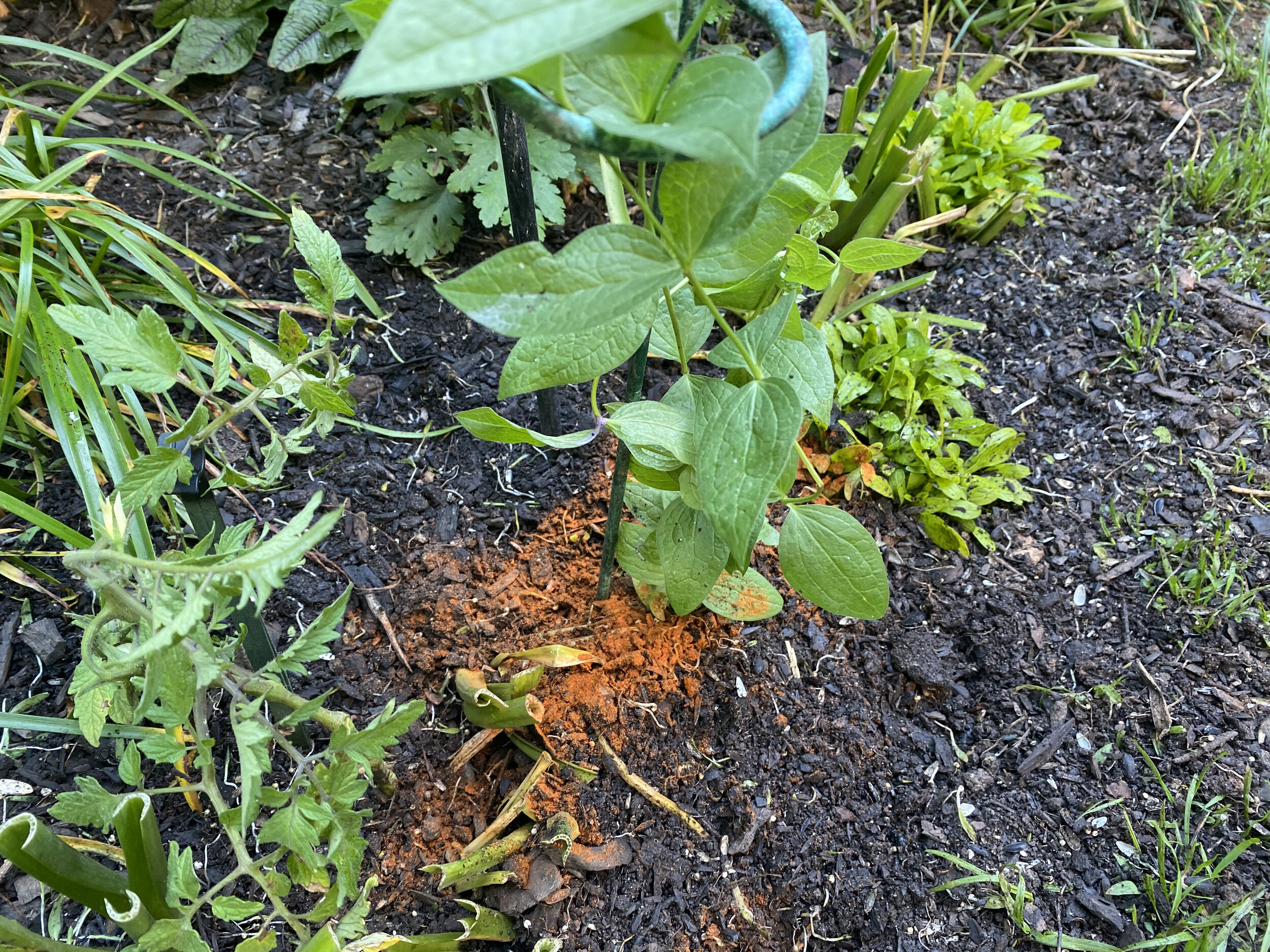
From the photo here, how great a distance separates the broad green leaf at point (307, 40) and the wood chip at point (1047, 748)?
84.4 inches

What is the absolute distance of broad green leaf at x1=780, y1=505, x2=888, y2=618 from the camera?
1.07 metres

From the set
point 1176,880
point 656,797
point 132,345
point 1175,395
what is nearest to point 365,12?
point 132,345

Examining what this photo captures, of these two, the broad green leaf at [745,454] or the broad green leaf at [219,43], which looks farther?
the broad green leaf at [219,43]

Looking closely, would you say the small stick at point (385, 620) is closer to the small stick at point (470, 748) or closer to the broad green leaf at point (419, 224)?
the small stick at point (470, 748)

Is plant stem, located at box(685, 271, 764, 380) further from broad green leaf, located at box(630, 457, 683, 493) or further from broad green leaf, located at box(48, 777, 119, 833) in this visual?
broad green leaf, located at box(48, 777, 119, 833)

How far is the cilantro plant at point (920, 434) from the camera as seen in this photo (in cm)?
167

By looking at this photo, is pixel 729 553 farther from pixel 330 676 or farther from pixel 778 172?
pixel 330 676

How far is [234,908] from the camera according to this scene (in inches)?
32.8

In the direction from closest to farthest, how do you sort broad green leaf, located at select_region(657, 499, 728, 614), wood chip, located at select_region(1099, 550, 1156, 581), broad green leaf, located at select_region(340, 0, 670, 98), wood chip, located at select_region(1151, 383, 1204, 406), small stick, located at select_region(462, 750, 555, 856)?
broad green leaf, located at select_region(340, 0, 670, 98) → broad green leaf, located at select_region(657, 499, 728, 614) → small stick, located at select_region(462, 750, 555, 856) → wood chip, located at select_region(1099, 550, 1156, 581) → wood chip, located at select_region(1151, 383, 1204, 406)

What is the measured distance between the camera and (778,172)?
699mm

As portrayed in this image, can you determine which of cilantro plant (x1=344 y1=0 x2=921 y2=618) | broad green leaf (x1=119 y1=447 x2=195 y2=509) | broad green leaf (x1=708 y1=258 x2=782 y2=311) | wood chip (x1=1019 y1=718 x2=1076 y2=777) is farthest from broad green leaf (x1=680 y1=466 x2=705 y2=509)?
wood chip (x1=1019 y1=718 x2=1076 y2=777)

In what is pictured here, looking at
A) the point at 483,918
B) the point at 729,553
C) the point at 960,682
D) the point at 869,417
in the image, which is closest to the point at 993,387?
the point at 869,417

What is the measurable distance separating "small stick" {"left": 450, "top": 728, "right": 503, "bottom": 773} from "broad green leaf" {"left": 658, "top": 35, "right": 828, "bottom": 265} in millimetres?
896

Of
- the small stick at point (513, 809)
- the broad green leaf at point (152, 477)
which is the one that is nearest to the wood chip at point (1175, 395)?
the small stick at point (513, 809)
